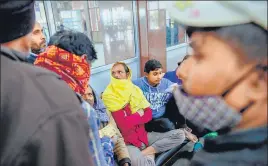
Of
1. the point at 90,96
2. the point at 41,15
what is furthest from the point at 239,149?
the point at 41,15

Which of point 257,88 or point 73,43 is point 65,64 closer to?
point 73,43

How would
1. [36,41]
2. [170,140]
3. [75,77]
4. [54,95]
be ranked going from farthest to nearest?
[170,140] < [36,41] < [75,77] < [54,95]

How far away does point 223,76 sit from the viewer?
A: 579 mm

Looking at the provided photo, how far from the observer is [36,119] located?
593mm

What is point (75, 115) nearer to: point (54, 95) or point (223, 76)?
point (54, 95)

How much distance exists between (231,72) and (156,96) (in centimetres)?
241

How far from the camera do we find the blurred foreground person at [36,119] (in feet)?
1.91

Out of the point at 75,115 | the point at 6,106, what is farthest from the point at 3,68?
the point at 75,115

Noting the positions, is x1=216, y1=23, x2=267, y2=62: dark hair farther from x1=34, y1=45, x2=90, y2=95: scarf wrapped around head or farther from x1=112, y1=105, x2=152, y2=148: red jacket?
x1=112, y1=105, x2=152, y2=148: red jacket

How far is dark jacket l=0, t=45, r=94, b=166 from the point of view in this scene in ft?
1.91

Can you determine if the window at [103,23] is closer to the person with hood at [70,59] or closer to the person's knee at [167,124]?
the person's knee at [167,124]

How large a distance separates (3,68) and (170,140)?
7.59 feet

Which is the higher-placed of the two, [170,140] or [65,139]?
[65,139]

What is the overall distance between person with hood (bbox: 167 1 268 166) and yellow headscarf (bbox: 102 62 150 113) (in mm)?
1888
